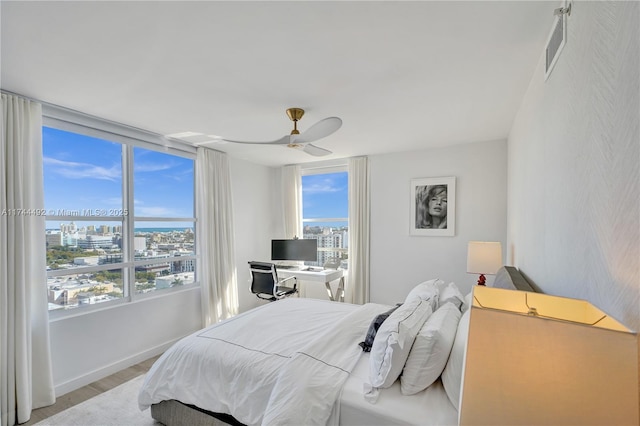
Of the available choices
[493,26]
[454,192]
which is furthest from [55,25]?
[454,192]

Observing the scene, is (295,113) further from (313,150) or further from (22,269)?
(22,269)

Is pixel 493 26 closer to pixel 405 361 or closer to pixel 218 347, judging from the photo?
pixel 405 361

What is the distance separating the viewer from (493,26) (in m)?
1.49

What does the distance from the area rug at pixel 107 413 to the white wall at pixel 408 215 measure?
3027 millimetres

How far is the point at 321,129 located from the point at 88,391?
300 centimetres

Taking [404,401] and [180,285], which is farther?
[180,285]

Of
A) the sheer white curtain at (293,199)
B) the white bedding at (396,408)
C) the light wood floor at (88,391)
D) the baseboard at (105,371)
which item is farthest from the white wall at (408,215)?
the light wood floor at (88,391)

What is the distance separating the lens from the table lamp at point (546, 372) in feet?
1.71

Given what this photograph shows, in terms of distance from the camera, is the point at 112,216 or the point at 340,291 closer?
the point at 112,216

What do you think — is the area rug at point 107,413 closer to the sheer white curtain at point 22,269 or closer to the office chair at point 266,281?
the sheer white curtain at point 22,269

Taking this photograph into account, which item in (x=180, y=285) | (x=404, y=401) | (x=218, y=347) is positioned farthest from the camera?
(x=180, y=285)

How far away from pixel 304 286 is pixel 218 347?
9.89ft

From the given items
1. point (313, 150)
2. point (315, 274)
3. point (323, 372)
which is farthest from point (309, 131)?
point (315, 274)

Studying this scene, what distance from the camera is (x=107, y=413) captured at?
2.28 metres
